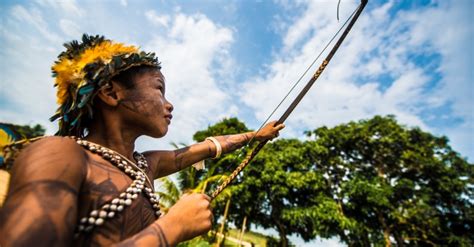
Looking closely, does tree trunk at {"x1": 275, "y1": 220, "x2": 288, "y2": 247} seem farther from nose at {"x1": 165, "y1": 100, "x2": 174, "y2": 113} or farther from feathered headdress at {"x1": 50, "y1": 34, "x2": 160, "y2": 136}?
feathered headdress at {"x1": 50, "y1": 34, "x2": 160, "y2": 136}

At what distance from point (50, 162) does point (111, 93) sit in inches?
29.2

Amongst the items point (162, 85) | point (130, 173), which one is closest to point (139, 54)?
point (162, 85)

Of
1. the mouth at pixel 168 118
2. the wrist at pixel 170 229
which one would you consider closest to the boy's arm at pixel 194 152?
the mouth at pixel 168 118

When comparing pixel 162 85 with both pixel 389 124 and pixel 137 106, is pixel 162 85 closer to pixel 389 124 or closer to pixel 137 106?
pixel 137 106

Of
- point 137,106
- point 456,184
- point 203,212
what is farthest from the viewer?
point 456,184

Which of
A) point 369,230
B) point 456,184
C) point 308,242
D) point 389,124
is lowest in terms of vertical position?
point 308,242

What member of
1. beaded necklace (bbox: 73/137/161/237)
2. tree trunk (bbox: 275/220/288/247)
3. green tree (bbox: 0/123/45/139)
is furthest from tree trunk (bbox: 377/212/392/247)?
green tree (bbox: 0/123/45/139)

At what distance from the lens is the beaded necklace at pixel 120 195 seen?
122 centimetres

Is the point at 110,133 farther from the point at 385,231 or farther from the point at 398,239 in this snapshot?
the point at 398,239

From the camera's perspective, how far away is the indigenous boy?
3.21 ft

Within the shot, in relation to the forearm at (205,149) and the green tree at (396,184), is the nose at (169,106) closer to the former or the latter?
the forearm at (205,149)

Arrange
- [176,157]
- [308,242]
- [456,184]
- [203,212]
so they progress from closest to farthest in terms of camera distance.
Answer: [203,212]
[176,157]
[456,184]
[308,242]

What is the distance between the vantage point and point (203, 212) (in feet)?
4.69

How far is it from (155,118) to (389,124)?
77.9ft
